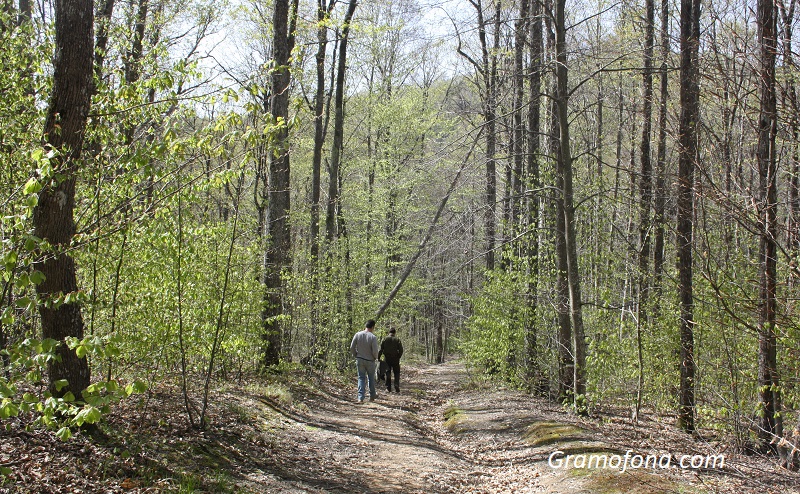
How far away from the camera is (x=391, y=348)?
14.5 meters

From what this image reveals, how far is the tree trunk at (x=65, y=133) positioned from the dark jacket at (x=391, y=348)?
30.9 feet

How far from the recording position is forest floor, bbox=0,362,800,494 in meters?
5.15

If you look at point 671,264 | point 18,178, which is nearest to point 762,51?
point 18,178

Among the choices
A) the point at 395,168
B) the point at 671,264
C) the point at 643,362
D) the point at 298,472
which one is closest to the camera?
the point at 298,472

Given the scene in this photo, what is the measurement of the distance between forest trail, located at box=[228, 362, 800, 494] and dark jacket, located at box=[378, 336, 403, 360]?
2.20 m

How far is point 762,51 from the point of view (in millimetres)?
5633

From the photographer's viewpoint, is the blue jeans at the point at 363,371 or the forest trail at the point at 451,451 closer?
the forest trail at the point at 451,451

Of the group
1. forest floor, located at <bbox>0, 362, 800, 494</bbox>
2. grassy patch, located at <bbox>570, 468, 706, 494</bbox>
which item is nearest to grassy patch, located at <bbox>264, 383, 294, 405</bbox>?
forest floor, located at <bbox>0, 362, 800, 494</bbox>

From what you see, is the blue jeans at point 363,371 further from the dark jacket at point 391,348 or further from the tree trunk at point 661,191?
the tree trunk at point 661,191

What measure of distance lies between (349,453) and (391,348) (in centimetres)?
681

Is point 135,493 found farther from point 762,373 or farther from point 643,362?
point 643,362

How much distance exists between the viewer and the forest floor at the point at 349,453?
5.15 m

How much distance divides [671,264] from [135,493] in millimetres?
12824

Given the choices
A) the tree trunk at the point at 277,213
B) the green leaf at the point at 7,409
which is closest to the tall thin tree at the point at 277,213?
the tree trunk at the point at 277,213
